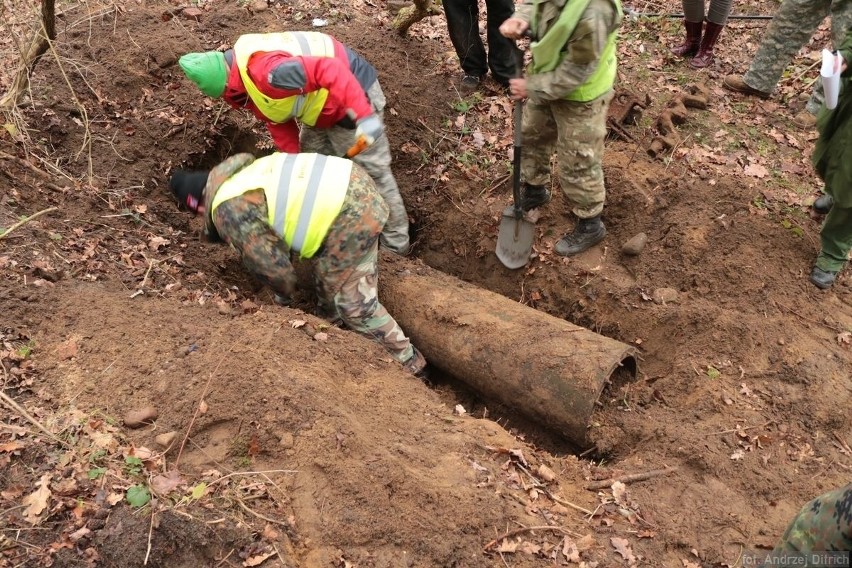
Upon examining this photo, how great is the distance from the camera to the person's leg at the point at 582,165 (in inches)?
172

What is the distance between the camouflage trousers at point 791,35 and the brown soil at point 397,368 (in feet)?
1.44

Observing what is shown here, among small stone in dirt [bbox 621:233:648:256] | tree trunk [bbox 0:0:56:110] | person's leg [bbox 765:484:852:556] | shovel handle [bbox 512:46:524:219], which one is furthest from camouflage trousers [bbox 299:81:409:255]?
person's leg [bbox 765:484:852:556]

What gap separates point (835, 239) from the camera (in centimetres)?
441

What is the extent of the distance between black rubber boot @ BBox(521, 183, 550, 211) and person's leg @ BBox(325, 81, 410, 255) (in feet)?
3.73

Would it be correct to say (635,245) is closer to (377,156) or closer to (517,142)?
(517,142)

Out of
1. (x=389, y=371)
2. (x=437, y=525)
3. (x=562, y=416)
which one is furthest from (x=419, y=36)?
(x=437, y=525)

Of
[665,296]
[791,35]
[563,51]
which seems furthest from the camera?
[791,35]

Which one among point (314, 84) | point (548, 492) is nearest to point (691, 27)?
point (314, 84)

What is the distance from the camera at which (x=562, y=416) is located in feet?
12.9

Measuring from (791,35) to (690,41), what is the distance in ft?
3.81

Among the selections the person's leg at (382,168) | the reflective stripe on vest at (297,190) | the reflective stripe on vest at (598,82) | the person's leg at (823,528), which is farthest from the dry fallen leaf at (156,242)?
the person's leg at (823,528)

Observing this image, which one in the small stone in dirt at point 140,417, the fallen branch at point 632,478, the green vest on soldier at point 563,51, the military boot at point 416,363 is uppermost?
the green vest on soldier at point 563,51

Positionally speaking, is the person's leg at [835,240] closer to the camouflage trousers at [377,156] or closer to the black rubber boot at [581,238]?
the black rubber boot at [581,238]

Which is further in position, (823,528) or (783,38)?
(783,38)
